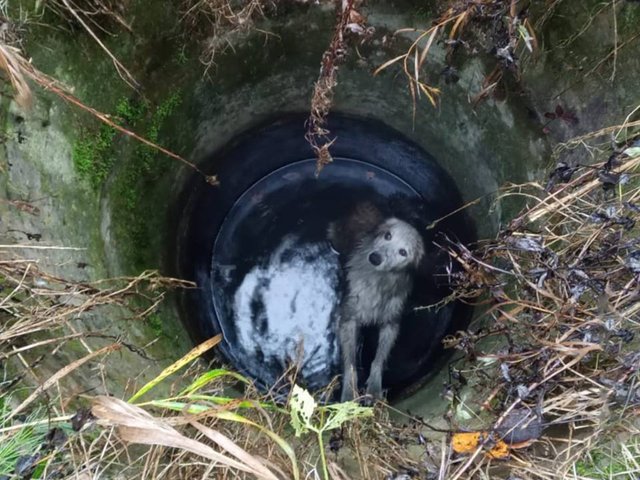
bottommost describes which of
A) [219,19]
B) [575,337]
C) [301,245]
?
[575,337]

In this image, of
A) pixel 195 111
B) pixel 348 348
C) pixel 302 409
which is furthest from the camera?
pixel 348 348

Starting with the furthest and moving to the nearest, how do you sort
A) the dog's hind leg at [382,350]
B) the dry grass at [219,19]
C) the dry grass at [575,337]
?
the dog's hind leg at [382,350] < the dry grass at [219,19] < the dry grass at [575,337]

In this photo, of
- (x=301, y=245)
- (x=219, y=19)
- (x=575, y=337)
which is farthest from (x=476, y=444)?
(x=219, y=19)

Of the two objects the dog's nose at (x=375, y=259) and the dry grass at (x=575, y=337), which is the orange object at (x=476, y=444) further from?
the dog's nose at (x=375, y=259)

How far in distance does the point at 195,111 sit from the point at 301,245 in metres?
1.08

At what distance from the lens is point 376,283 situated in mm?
3270

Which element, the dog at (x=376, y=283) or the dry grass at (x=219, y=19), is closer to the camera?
the dry grass at (x=219, y=19)

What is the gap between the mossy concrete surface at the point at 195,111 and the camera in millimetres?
2105

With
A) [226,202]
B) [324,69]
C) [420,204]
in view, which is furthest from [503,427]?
[226,202]

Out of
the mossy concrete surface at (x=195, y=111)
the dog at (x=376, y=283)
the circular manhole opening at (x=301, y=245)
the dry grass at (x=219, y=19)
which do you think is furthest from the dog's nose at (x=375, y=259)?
the dry grass at (x=219, y=19)

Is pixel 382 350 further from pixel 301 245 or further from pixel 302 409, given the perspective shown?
pixel 302 409

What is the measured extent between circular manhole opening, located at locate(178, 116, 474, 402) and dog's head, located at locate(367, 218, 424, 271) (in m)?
0.17

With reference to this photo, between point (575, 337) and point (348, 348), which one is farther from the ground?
point (575, 337)

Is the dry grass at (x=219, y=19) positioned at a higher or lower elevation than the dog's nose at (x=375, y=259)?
higher
